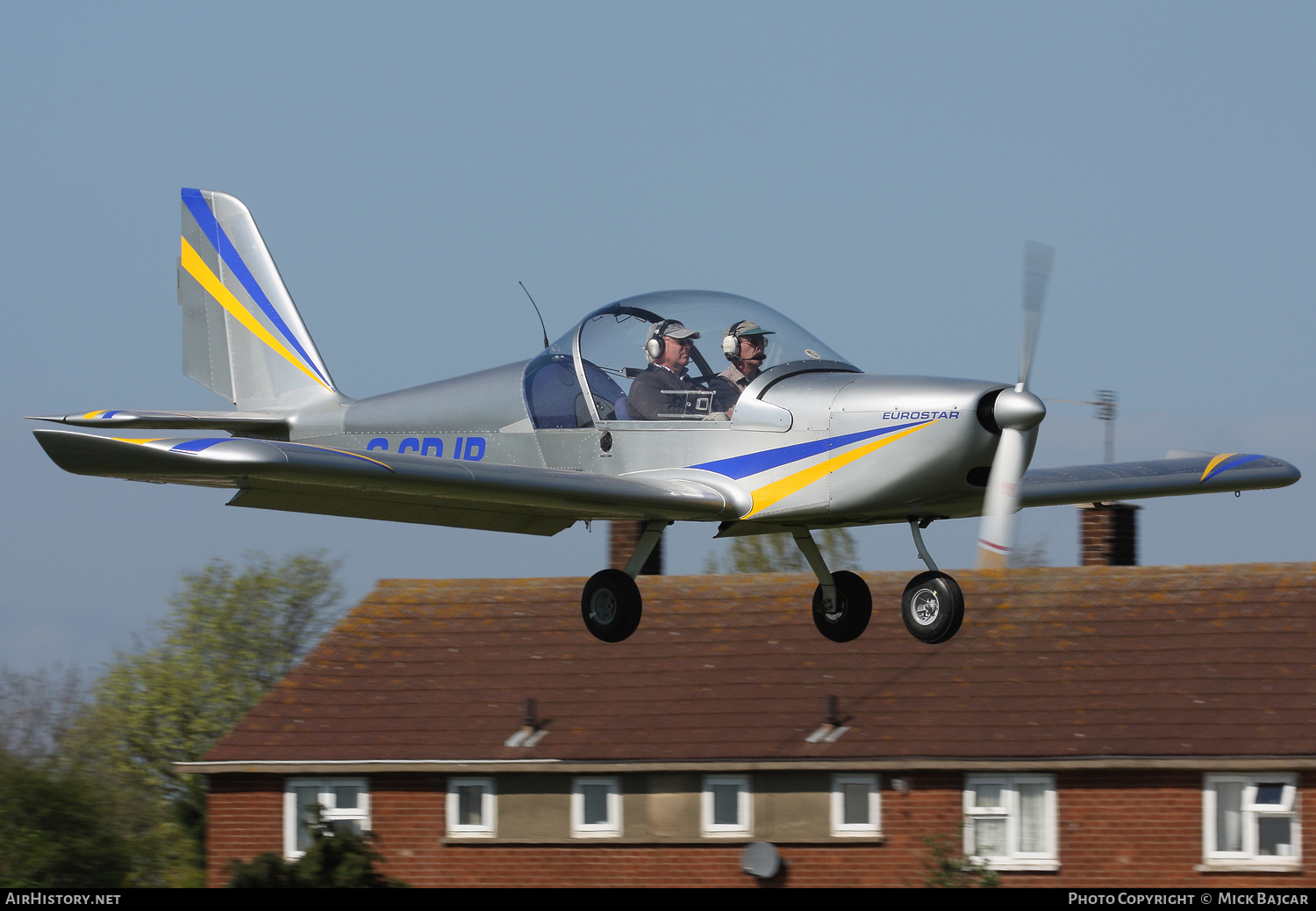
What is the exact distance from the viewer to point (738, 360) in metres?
12.3

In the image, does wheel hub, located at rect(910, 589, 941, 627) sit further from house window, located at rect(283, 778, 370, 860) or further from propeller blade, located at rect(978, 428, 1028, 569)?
house window, located at rect(283, 778, 370, 860)

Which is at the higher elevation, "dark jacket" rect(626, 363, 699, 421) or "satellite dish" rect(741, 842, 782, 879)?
"dark jacket" rect(626, 363, 699, 421)

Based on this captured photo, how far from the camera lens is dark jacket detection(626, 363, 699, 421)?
12.5m

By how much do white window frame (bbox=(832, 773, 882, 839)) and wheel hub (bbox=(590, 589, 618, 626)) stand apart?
36.5 feet

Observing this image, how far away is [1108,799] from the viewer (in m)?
21.8

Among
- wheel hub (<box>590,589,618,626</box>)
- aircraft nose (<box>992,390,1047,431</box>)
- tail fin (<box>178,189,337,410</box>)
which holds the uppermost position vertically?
tail fin (<box>178,189,337,410</box>)

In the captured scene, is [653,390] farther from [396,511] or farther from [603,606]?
[396,511]

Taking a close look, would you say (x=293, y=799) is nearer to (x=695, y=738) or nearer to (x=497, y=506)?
(x=695, y=738)

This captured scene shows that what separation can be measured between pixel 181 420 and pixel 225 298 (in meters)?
3.29

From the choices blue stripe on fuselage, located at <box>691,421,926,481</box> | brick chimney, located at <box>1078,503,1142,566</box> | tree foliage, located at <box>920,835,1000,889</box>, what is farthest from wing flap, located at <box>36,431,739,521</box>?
brick chimney, located at <box>1078,503,1142,566</box>

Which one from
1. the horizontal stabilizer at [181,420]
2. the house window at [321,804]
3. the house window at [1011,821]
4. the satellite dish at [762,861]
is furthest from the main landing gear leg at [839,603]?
the house window at [321,804]

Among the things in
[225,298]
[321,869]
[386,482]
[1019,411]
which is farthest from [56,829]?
[1019,411]

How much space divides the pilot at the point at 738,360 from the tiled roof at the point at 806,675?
451 inches

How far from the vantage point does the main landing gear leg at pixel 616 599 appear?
1264 cm
